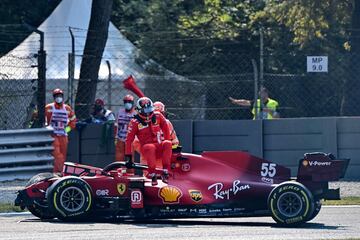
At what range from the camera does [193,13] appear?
105ft

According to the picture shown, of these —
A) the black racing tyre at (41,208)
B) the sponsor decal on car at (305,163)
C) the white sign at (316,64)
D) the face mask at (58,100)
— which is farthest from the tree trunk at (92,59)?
the sponsor decal on car at (305,163)

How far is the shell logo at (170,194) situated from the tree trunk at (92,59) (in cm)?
731

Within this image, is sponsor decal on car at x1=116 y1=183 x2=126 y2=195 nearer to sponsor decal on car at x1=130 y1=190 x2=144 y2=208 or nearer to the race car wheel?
sponsor decal on car at x1=130 y1=190 x2=144 y2=208

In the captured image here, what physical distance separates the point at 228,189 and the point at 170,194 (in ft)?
2.33

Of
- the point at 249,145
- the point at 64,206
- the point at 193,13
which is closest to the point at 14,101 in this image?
the point at 249,145

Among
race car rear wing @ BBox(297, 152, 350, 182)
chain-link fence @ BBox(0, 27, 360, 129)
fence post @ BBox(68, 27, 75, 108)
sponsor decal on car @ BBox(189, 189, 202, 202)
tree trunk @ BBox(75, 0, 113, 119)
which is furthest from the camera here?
tree trunk @ BBox(75, 0, 113, 119)

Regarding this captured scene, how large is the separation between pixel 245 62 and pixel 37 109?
7670mm

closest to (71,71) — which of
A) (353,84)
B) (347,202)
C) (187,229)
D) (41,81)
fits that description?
(41,81)

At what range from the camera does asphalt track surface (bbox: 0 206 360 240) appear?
12000mm

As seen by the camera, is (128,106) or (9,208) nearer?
(9,208)

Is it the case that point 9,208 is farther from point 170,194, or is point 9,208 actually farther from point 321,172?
point 321,172

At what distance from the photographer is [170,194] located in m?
13.4

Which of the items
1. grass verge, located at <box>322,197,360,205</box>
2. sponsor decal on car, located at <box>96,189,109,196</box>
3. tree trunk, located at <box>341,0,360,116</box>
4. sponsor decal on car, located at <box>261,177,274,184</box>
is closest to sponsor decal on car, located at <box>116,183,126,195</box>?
sponsor decal on car, located at <box>96,189,109,196</box>

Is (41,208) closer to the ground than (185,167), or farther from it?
closer to the ground
